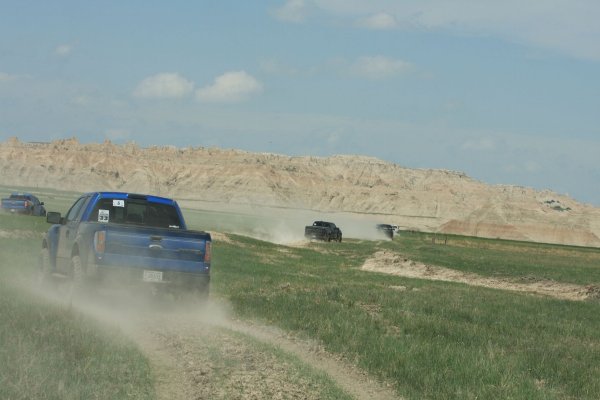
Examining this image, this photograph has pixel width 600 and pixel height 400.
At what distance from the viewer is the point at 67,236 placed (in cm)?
1565

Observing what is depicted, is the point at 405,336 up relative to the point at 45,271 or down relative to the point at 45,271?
down

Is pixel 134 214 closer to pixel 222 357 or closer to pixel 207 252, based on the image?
pixel 207 252

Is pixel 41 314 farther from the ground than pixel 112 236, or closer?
closer

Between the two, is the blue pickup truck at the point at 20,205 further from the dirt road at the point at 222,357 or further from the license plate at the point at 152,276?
the license plate at the point at 152,276

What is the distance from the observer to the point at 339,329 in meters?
14.0

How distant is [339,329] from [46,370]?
6571mm

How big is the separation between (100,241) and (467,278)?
25896 millimetres

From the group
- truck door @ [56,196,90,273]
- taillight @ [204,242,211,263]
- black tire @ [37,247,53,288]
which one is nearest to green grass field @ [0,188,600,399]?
truck door @ [56,196,90,273]

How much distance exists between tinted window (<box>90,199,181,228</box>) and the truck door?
20.1 inches

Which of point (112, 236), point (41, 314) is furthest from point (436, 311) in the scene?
point (41, 314)

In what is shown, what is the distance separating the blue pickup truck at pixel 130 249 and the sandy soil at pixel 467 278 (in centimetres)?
1940

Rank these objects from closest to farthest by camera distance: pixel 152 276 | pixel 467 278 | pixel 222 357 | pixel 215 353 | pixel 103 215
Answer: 1. pixel 222 357
2. pixel 215 353
3. pixel 152 276
4. pixel 103 215
5. pixel 467 278

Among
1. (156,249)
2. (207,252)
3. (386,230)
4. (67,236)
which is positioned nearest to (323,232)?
(386,230)

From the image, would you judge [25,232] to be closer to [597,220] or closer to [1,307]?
[1,307]
